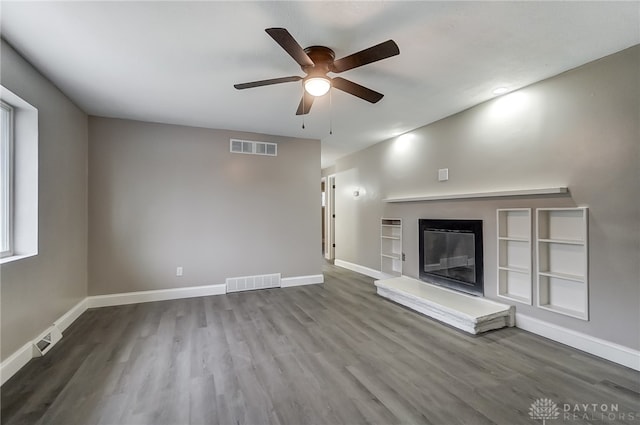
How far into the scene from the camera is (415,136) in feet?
14.7

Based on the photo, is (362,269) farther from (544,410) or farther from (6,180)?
(6,180)

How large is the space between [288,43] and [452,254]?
3.39m

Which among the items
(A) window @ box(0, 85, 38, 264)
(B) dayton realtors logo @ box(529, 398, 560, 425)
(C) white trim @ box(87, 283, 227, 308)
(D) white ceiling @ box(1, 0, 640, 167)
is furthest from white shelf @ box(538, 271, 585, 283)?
(A) window @ box(0, 85, 38, 264)

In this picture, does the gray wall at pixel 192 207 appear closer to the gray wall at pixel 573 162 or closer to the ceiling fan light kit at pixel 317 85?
the gray wall at pixel 573 162

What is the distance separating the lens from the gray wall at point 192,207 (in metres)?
3.82

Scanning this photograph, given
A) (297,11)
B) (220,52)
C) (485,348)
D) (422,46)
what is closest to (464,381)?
(485,348)

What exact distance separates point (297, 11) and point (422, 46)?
1077 mm

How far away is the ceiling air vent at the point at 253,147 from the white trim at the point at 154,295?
2.21 meters

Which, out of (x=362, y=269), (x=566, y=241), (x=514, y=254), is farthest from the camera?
(x=362, y=269)

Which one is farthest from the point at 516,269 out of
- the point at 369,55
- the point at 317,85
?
the point at 317,85

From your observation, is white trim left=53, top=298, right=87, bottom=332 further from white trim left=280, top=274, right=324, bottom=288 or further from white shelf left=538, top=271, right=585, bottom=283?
white shelf left=538, top=271, right=585, bottom=283

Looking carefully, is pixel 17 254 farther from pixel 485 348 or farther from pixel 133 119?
pixel 485 348

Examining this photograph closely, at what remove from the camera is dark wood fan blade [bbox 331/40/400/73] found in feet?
5.69

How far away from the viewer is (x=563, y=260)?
2.75 metres
